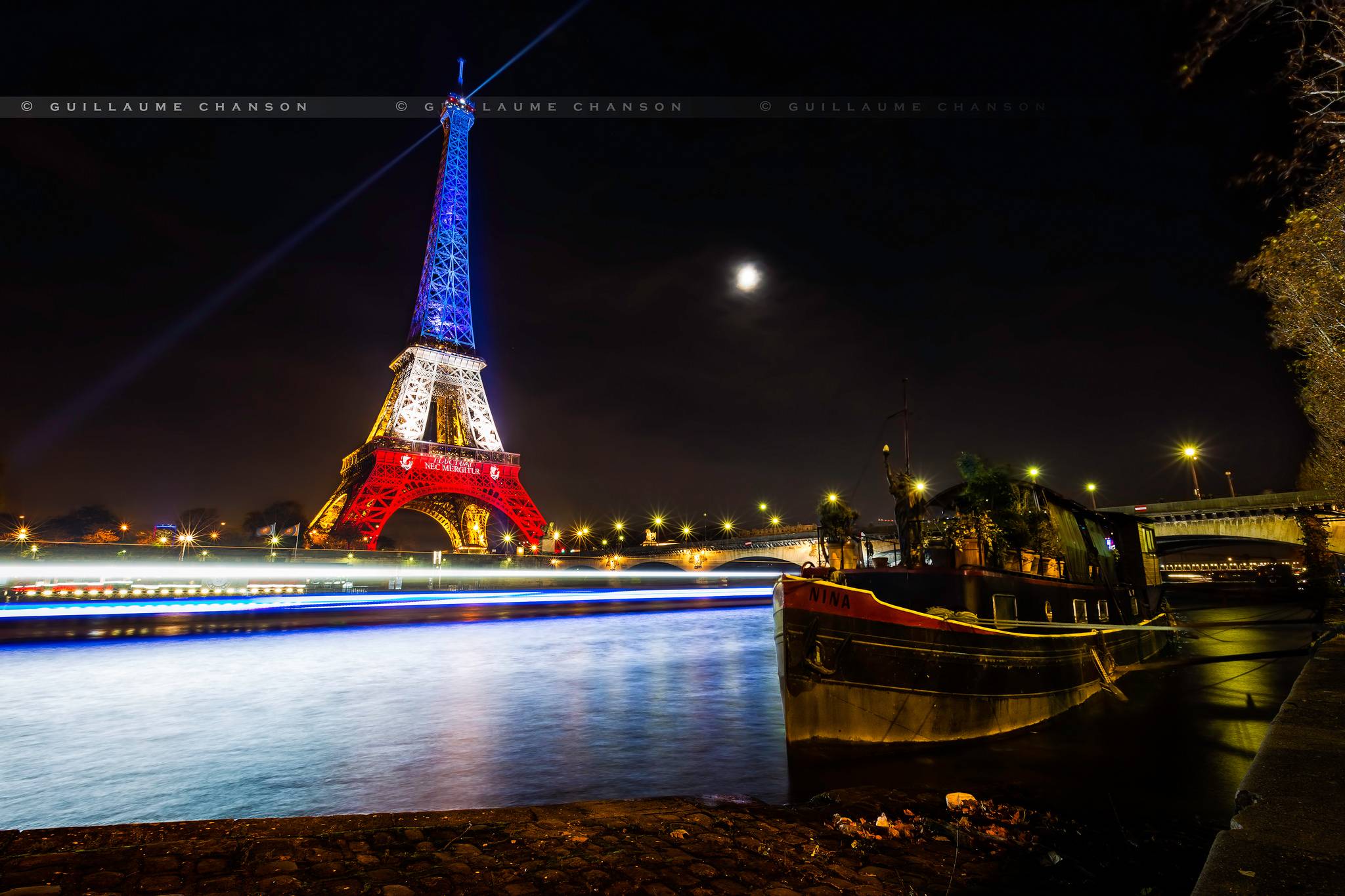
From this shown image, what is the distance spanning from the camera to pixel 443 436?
80.2m

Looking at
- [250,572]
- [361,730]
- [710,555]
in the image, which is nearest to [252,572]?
[250,572]

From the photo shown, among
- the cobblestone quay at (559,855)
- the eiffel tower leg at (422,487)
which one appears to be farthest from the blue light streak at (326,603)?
the cobblestone quay at (559,855)

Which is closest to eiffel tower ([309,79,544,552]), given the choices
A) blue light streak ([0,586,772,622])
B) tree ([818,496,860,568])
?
blue light streak ([0,586,772,622])

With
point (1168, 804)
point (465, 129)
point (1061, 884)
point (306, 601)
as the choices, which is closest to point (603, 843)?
point (1061, 884)

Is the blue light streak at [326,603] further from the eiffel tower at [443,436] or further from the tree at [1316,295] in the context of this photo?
the tree at [1316,295]

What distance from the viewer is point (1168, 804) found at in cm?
855

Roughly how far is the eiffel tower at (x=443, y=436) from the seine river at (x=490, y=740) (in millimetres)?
37571

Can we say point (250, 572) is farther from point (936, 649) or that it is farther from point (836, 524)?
point (936, 649)

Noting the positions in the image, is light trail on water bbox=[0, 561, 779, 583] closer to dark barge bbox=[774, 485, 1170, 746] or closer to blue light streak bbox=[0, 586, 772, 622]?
blue light streak bbox=[0, 586, 772, 622]

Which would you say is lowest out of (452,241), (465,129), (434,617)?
(434,617)

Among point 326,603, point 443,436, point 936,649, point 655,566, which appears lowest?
point 326,603

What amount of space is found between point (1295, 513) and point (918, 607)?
58005 millimetres

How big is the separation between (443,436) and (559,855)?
80.0m

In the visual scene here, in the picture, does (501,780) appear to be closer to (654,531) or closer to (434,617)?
(434,617)
